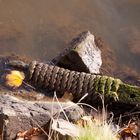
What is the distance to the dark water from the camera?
712cm

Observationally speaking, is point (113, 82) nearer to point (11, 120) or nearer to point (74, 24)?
point (11, 120)

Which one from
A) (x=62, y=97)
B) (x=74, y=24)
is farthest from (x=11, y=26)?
(x=62, y=97)

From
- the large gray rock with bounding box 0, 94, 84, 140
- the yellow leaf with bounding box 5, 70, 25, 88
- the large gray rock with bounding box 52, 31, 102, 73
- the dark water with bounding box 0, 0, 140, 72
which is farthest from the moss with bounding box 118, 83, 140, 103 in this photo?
the dark water with bounding box 0, 0, 140, 72

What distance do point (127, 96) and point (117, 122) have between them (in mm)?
314

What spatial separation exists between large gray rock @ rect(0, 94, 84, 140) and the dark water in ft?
7.92

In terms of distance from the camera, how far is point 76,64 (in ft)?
17.5

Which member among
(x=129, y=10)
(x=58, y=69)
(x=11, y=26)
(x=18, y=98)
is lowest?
(x=18, y=98)

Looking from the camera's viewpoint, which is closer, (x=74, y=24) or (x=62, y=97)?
(x=62, y=97)

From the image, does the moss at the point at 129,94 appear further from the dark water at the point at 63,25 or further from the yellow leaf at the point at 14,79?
the dark water at the point at 63,25

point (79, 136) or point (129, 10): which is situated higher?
point (129, 10)

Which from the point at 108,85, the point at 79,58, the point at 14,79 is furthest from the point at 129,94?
the point at 14,79

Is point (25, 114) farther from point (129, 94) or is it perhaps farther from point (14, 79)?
point (129, 94)

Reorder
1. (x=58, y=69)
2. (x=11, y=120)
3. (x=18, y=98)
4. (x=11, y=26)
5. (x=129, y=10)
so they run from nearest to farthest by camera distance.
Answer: (x=11, y=120) < (x=18, y=98) < (x=58, y=69) < (x=11, y=26) < (x=129, y=10)

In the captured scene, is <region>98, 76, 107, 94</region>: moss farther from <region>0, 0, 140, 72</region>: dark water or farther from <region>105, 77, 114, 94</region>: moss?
<region>0, 0, 140, 72</region>: dark water
